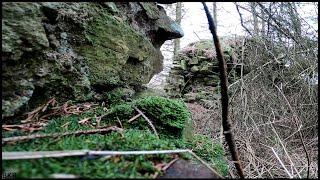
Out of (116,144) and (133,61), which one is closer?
(116,144)

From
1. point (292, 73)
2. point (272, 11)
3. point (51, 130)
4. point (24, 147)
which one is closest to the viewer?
point (24, 147)

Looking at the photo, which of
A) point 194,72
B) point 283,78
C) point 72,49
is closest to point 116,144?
point 72,49

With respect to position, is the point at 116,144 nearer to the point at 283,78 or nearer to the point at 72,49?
the point at 72,49

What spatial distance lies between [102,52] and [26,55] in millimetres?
839

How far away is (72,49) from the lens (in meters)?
2.62

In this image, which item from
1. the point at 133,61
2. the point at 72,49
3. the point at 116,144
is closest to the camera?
the point at 116,144

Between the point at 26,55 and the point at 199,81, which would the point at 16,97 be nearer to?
the point at 26,55

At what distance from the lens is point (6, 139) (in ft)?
5.45

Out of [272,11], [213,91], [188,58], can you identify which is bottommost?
[213,91]

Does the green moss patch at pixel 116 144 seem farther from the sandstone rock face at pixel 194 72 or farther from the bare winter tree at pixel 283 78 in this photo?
the sandstone rock face at pixel 194 72

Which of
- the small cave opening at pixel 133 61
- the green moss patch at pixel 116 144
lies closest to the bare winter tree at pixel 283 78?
the green moss patch at pixel 116 144

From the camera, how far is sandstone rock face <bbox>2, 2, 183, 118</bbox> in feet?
6.69

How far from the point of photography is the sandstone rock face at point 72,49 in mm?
2039

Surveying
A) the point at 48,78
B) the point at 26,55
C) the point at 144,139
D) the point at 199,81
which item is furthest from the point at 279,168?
the point at 199,81
